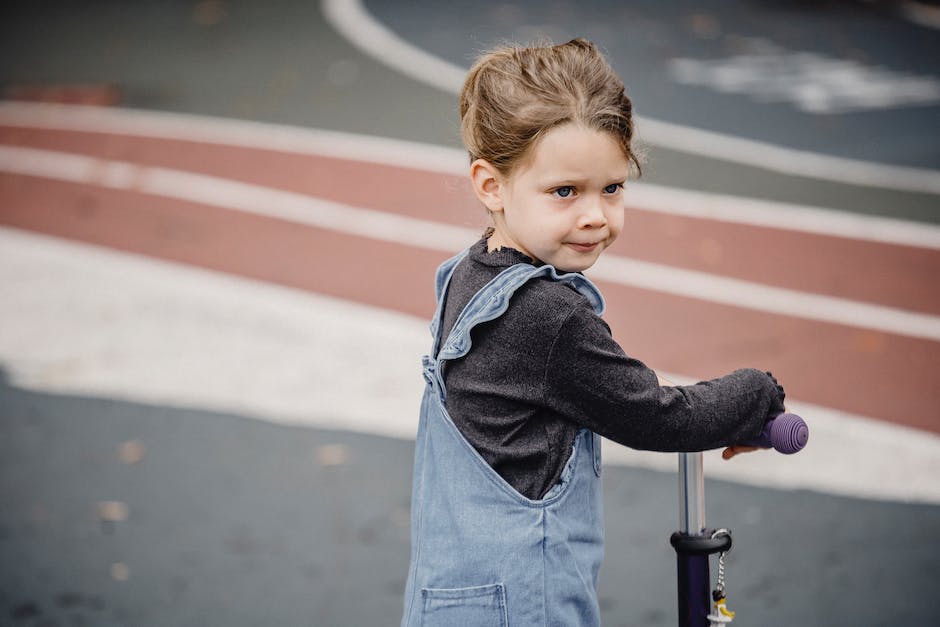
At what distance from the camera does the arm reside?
2.03m

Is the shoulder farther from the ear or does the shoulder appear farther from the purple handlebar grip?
the purple handlebar grip

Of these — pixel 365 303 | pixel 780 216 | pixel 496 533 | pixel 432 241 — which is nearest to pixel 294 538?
pixel 365 303

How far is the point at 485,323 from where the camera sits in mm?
2098

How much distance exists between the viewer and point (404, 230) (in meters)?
7.78

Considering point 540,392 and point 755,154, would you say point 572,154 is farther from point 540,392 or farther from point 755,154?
point 755,154

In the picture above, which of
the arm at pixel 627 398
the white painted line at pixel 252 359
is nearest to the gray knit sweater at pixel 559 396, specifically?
the arm at pixel 627 398

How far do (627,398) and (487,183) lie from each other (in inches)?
19.3

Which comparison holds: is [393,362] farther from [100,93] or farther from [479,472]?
[100,93]

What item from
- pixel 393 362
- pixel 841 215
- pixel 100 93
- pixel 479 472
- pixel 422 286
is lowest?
pixel 479 472

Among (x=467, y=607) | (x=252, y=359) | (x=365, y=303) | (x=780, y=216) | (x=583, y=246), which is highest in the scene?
(x=780, y=216)

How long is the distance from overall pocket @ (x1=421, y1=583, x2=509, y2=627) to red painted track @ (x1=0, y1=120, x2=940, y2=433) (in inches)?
147

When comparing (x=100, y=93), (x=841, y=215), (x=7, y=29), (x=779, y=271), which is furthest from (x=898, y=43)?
(x=7, y=29)

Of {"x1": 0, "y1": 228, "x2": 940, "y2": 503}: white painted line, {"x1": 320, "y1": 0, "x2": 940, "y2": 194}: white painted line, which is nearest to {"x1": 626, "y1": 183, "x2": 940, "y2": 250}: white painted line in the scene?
{"x1": 320, "y1": 0, "x2": 940, "y2": 194}: white painted line

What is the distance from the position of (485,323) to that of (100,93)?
9669 mm
